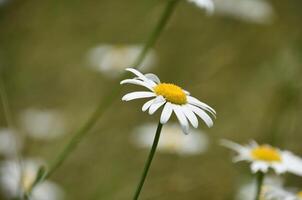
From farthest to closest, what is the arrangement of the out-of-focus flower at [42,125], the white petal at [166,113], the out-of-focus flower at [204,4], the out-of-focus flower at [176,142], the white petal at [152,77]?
the out-of-focus flower at [42,125]
the out-of-focus flower at [176,142]
the out-of-focus flower at [204,4]
the white petal at [152,77]
the white petal at [166,113]

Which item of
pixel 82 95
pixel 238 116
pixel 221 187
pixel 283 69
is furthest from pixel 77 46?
pixel 283 69

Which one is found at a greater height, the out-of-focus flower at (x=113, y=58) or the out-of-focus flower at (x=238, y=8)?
the out-of-focus flower at (x=238, y=8)

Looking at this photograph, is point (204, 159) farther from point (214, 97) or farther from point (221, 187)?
point (214, 97)

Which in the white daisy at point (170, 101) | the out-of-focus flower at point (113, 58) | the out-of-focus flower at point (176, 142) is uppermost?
the out-of-focus flower at point (113, 58)

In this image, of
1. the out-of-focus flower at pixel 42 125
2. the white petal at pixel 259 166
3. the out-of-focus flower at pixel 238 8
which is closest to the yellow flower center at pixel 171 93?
the white petal at pixel 259 166

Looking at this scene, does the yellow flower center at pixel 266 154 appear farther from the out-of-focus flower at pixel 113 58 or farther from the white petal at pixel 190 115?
the out-of-focus flower at pixel 113 58

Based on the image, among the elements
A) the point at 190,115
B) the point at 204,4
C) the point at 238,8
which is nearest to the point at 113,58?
the point at 238,8

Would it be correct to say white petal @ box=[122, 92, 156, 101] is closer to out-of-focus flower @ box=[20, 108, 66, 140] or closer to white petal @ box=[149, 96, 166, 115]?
white petal @ box=[149, 96, 166, 115]

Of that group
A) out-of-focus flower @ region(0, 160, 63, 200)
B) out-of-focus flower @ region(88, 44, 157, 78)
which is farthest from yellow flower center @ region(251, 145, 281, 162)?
out-of-focus flower @ region(88, 44, 157, 78)

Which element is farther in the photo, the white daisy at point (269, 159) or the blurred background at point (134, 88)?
the blurred background at point (134, 88)
